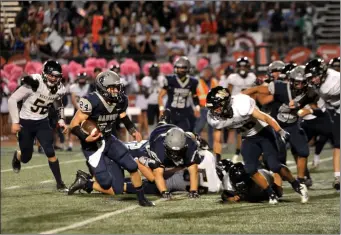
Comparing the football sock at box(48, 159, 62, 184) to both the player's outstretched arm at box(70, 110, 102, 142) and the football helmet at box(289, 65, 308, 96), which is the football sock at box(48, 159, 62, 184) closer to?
the player's outstretched arm at box(70, 110, 102, 142)

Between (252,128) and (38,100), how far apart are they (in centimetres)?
229

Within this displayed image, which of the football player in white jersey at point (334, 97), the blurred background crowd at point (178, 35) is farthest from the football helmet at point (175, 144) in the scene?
the blurred background crowd at point (178, 35)

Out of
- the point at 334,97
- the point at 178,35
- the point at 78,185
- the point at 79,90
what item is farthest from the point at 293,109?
the point at 178,35

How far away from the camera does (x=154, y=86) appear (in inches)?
727

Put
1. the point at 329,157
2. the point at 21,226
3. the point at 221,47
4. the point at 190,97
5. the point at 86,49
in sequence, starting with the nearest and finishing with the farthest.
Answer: the point at 21,226 < the point at 190,97 < the point at 329,157 < the point at 86,49 < the point at 221,47

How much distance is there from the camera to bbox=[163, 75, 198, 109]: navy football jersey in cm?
1340

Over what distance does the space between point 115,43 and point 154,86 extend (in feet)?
4.61

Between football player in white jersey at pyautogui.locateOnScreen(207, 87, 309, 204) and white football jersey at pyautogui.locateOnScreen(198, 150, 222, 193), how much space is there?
2.41 ft

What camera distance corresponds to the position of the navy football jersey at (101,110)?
29.5ft

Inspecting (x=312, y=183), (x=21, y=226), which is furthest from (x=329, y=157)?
(x=21, y=226)

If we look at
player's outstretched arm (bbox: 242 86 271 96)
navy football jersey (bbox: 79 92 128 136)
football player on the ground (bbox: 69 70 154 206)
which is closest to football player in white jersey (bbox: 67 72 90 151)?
player's outstretched arm (bbox: 242 86 271 96)

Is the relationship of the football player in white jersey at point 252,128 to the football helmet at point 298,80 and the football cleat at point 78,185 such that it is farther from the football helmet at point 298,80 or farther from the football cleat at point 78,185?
the football cleat at point 78,185

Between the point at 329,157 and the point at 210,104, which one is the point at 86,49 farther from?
the point at 210,104

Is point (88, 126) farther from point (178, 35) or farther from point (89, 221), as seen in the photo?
point (178, 35)
